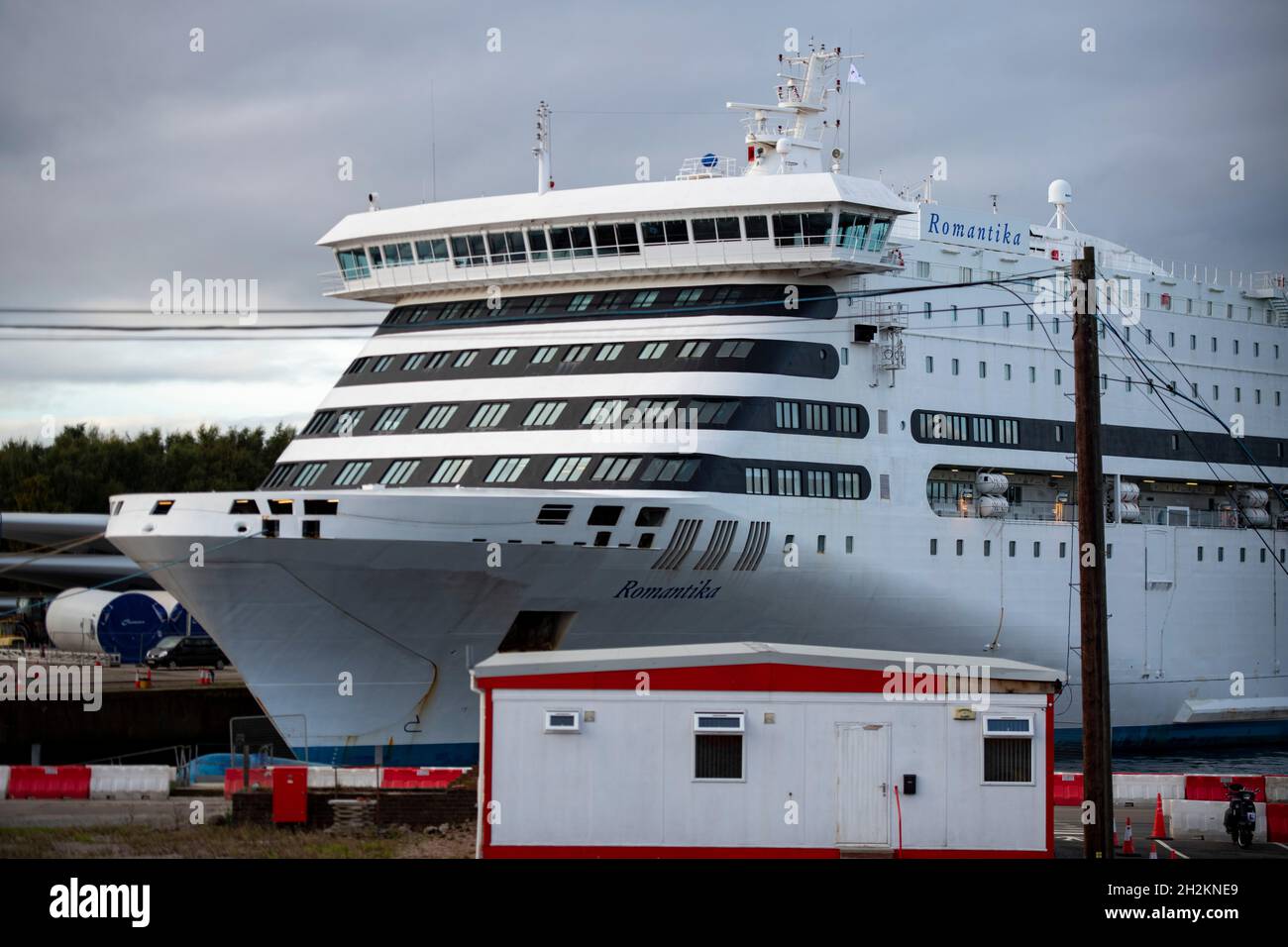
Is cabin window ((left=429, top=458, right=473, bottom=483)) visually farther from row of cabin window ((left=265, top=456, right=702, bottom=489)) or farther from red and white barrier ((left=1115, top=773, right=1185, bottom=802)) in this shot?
red and white barrier ((left=1115, top=773, right=1185, bottom=802))

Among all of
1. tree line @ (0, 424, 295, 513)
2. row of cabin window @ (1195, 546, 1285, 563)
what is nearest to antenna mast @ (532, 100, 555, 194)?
row of cabin window @ (1195, 546, 1285, 563)

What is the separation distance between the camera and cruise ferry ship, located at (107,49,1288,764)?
27094 millimetres

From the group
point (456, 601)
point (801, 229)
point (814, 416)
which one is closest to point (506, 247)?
point (801, 229)

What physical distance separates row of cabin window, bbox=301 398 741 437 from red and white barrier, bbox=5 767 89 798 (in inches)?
369

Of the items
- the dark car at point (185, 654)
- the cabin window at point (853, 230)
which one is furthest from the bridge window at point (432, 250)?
the dark car at point (185, 654)

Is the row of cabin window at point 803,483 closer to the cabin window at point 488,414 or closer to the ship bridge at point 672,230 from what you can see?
the ship bridge at point 672,230

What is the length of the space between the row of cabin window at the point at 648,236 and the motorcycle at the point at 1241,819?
12.8m

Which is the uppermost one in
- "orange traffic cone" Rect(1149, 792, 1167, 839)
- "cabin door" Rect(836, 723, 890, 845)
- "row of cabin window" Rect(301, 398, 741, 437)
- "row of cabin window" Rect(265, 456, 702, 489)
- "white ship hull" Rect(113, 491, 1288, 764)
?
"row of cabin window" Rect(301, 398, 741, 437)

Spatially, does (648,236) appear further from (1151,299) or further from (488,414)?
(1151,299)

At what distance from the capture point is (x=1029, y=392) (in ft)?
116

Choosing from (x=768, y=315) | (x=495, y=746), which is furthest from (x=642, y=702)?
(x=768, y=315)

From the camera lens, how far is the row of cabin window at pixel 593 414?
29250 millimetres
